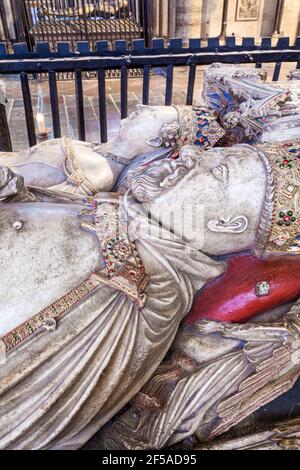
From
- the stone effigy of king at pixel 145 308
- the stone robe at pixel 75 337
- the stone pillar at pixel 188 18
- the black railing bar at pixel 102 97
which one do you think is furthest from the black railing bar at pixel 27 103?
the stone pillar at pixel 188 18

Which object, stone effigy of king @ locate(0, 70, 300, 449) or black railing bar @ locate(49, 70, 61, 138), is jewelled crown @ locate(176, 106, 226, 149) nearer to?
stone effigy of king @ locate(0, 70, 300, 449)

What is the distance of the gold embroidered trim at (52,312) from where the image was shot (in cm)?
118

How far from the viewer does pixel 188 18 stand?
822 cm

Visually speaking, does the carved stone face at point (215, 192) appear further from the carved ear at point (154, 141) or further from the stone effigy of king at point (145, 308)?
the carved ear at point (154, 141)

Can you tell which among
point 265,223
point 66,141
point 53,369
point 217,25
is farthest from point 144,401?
point 217,25

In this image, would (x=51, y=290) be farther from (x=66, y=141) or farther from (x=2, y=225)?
(x=66, y=141)

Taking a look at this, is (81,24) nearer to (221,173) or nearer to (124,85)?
(124,85)

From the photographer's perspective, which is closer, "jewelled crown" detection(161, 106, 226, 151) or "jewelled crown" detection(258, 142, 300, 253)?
"jewelled crown" detection(258, 142, 300, 253)

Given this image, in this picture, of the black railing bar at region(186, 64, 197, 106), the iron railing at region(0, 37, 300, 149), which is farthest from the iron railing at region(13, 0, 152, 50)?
the black railing bar at region(186, 64, 197, 106)

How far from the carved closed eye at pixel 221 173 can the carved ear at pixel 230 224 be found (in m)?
0.12

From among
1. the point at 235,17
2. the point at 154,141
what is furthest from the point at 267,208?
the point at 235,17

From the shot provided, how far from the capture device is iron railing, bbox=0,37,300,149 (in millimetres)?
2998

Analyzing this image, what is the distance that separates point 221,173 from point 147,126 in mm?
962

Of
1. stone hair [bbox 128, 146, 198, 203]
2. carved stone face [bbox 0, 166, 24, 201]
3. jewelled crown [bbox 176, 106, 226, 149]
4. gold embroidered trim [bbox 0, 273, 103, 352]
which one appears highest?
stone hair [bbox 128, 146, 198, 203]
